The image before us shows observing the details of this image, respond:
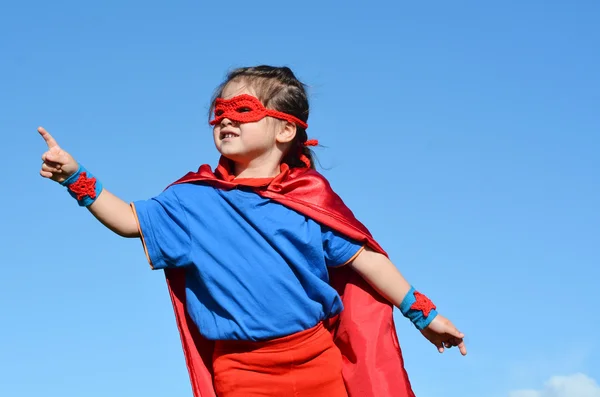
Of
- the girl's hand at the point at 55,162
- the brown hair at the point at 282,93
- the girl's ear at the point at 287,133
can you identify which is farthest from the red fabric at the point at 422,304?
the girl's hand at the point at 55,162

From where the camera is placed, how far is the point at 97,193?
421 cm

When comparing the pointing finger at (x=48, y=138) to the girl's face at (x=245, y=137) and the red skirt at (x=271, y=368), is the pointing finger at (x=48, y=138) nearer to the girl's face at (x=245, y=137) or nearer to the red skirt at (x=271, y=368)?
the girl's face at (x=245, y=137)

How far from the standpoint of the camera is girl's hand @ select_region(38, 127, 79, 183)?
4.09 meters

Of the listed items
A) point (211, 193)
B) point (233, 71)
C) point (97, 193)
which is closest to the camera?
point (97, 193)

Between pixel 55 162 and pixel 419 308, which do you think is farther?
pixel 419 308

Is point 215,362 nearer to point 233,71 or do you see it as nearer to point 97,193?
point 97,193

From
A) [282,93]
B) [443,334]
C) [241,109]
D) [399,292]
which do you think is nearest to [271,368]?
[399,292]

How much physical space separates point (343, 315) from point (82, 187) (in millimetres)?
1483

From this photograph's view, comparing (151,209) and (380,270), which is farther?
(380,270)

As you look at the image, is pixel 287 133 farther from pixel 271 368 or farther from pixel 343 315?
pixel 271 368

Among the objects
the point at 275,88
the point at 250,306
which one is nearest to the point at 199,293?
the point at 250,306

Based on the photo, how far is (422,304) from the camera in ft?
15.3

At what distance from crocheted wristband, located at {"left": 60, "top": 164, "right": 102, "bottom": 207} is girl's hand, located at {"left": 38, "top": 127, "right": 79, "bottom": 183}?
2 cm

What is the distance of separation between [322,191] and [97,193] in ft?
3.73
